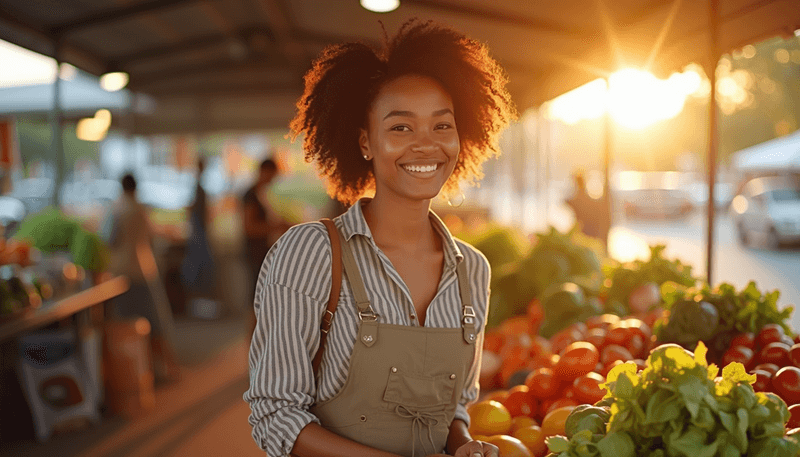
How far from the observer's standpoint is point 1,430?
4426 millimetres

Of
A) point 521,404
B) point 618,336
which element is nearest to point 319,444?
point 521,404

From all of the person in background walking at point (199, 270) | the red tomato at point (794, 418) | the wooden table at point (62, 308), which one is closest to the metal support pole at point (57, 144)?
the wooden table at point (62, 308)

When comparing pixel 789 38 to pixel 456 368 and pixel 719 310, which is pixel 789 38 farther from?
pixel 456 368

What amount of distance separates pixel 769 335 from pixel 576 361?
0.59 meters

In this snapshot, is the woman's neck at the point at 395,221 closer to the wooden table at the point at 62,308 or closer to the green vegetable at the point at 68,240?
the wooden table at the point at 62,308

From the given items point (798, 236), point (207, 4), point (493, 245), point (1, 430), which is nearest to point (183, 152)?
point (207, 4)

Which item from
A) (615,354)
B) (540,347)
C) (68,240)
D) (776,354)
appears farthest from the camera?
(68,240)

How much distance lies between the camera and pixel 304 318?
141 cm

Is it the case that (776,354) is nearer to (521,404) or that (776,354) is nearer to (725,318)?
(725,318)

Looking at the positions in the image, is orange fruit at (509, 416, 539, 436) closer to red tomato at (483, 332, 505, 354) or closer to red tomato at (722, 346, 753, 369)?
red tomato at (722, 346, 753, 369)

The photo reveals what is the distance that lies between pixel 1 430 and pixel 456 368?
4.22 metres

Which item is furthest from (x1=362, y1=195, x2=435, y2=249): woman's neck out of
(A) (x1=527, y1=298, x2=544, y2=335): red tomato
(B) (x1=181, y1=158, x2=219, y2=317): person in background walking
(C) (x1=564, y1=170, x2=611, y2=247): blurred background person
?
(B) (x1=181, y1=158, x2=219, y2=317): person in background walking

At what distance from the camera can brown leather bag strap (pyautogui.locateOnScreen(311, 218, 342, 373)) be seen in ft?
4.72

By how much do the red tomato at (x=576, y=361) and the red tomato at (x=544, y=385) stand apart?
0.03m
